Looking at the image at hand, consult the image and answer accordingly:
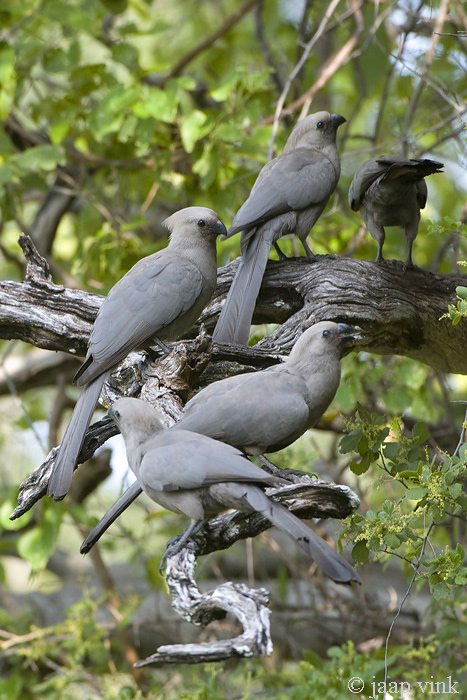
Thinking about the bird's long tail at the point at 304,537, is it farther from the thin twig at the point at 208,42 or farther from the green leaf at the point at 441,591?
the thin twig at the point at 208,42

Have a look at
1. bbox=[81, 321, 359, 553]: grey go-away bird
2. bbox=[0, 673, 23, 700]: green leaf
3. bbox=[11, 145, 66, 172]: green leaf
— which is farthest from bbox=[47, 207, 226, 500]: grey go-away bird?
bbox=[0, 673, 23, 700]: green leaf

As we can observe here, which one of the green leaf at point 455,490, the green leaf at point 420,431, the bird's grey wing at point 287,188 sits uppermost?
the bird's grey wing at point 287,188

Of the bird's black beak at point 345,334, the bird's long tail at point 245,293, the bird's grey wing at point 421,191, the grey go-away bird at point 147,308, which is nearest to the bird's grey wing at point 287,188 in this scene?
the bird's long tail at point 245,293

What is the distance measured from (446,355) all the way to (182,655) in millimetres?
2501

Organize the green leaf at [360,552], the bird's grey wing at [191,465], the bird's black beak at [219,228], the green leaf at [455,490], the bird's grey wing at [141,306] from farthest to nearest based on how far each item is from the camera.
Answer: the bird's black beak at [219,228] → the bird's grey wing at [141,306] → the green leaf at [360,552] → the green leaf at [455,490] → the bird's grey wing at [191,465]

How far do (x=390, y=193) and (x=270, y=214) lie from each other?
0.56 meters

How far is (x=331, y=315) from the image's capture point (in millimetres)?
3387

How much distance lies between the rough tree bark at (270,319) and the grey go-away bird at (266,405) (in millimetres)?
312

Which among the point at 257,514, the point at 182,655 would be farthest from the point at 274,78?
the point at 182,655

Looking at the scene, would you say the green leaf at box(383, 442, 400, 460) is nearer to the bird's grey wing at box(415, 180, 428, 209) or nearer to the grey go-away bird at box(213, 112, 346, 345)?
the grey go-away bird at box(213, 112, 346, 345)

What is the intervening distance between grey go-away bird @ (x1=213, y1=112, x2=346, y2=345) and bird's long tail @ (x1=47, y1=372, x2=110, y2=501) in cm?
67

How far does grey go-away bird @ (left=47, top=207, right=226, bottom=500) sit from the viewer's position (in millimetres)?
2879

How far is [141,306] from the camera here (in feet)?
9.97

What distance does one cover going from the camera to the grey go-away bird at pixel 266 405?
2.25 m
